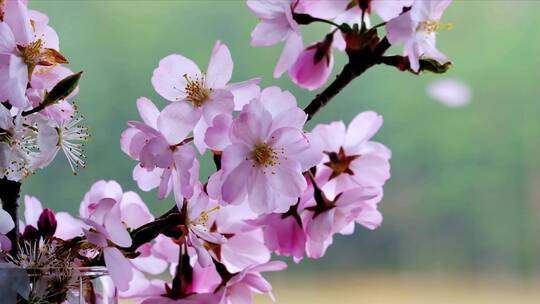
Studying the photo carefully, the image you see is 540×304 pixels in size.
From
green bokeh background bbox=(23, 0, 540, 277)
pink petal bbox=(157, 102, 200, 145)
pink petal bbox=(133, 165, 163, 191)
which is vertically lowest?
green bokeh background bbox=(23, 0, 540, 277)

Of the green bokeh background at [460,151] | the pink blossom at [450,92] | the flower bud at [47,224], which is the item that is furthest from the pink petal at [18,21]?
the pink blossom at [450,92]

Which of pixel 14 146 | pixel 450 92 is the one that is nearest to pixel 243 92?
pixel 14 146

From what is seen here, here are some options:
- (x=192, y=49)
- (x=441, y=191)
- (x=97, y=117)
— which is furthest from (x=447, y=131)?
(x=97, y=117)

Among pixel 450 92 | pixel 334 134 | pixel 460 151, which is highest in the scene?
pixel 334 134

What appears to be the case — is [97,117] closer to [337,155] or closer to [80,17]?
[80,17]

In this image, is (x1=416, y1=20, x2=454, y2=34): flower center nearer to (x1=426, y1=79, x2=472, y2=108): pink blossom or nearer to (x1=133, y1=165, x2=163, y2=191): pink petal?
(x1=133, y1=165, x2=163, y2=191): pink petal

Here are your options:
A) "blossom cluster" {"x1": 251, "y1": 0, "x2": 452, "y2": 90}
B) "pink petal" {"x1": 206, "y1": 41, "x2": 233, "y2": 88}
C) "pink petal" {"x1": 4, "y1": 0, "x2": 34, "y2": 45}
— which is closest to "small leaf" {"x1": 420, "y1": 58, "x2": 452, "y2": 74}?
"blossom cluster" {"x1": 251, "y1": 0, "x2": 452, "y2": 90}

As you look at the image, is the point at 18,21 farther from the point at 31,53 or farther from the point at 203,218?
the point at 203,218
